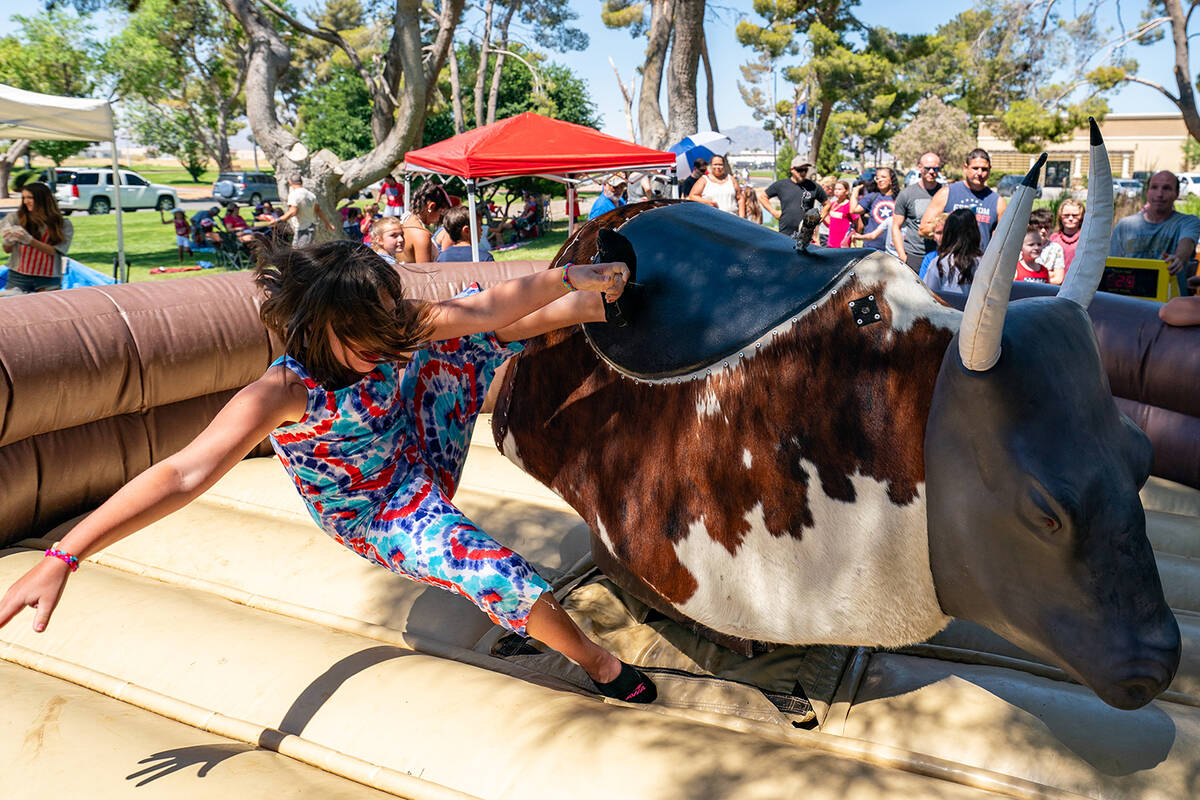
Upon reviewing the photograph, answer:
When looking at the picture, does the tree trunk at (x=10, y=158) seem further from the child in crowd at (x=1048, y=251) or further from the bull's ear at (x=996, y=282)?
the bull's ear at (x=996, y=282)

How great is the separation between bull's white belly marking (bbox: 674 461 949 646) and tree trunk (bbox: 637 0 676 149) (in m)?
12.5

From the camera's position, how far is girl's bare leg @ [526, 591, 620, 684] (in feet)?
→ 6.98

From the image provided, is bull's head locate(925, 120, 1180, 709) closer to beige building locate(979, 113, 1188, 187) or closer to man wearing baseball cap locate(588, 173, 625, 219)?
man wearing baseball cap locate(588, 173, 625, 219)

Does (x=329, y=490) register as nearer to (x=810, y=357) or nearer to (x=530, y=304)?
(x=530, y=304)

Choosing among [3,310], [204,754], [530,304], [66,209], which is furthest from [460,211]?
[66,209]

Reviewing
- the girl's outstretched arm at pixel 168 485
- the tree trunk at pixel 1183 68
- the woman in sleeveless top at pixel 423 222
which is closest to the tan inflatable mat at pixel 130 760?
the girl's outstretched arm at pixel 168 485

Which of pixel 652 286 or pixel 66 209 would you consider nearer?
pixel 652 286

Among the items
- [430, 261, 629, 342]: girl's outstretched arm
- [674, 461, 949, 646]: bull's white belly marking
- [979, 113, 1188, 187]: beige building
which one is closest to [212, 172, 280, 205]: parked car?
[430, 261, 629, 342]: girl's outstretched arm

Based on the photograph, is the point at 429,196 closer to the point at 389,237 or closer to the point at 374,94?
the point at 389,237

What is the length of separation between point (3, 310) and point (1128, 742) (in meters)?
3.67

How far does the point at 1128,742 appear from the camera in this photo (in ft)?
6.28

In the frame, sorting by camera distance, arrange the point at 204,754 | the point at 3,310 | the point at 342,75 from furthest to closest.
Answer: the point at 342,75
the point at 3,310
the point at 204,754

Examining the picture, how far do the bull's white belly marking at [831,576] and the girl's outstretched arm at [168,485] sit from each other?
98 cm

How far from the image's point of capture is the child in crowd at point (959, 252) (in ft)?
14.3
